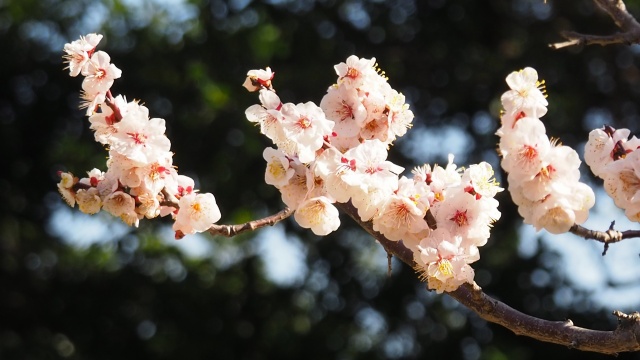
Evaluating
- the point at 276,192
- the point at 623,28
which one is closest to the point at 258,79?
the point at 623,28

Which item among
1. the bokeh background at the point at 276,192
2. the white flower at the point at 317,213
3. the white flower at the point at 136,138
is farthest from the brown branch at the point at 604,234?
the bokeh background at the point at 276,192

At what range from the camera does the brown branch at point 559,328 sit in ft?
4.62

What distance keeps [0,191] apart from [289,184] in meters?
5.60

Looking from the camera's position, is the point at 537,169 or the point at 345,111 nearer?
the point at 537,169

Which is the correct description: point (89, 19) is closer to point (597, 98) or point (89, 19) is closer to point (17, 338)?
point (17, 338)

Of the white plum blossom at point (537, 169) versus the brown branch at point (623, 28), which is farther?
the brown branch at point (623, 28)

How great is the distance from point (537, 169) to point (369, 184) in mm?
242

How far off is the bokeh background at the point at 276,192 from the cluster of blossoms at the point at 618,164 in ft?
13.0

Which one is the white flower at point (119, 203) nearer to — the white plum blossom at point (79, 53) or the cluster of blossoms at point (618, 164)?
the white plum blossom at point (79, 53)

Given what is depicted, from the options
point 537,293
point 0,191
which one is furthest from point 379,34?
point 0,191

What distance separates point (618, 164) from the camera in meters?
1.41

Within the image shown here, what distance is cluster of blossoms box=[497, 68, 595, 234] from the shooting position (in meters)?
1.35

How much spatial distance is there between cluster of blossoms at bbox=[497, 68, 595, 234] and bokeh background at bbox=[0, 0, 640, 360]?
13.4 ft

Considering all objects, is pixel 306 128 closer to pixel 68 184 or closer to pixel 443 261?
pixel 443 261
